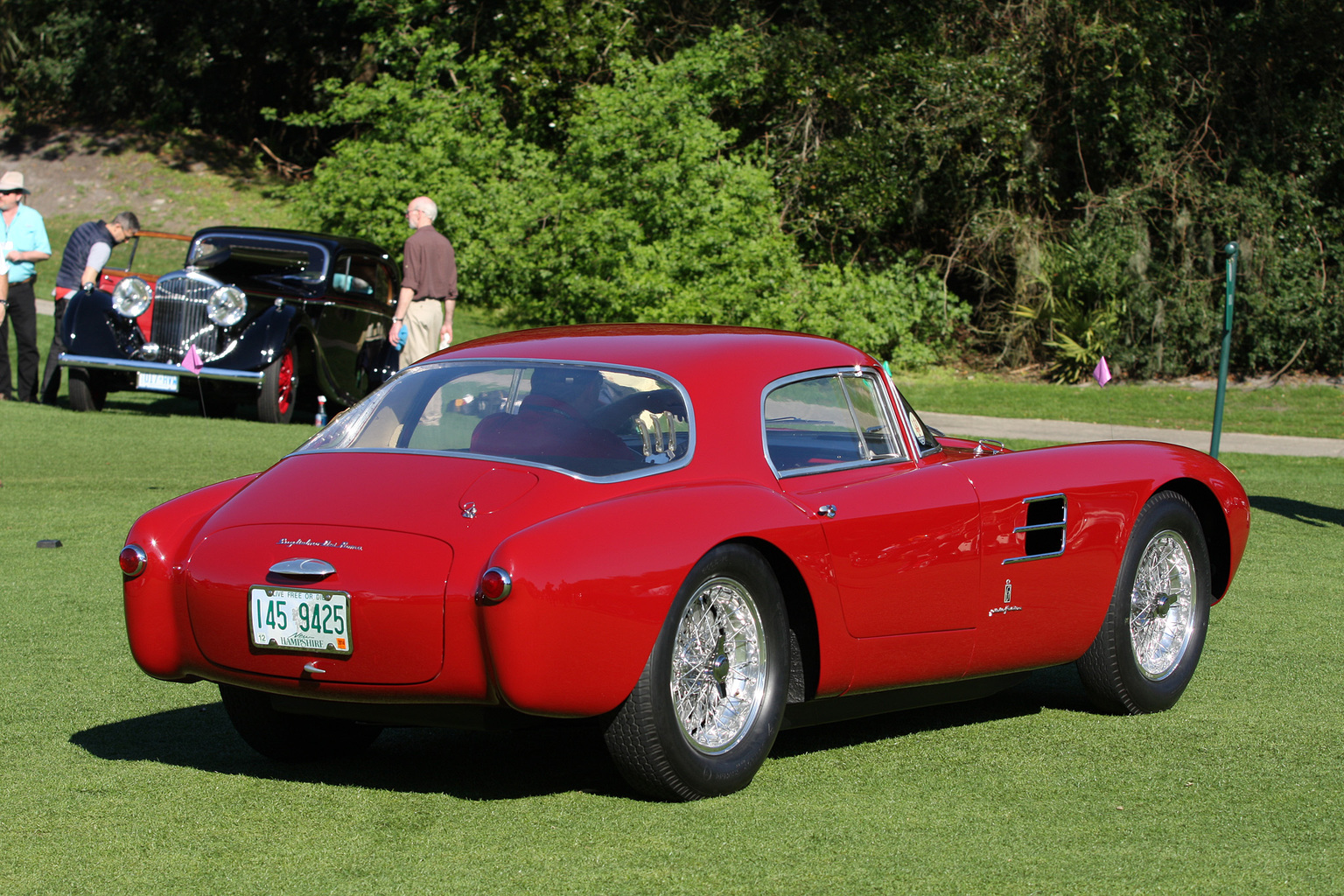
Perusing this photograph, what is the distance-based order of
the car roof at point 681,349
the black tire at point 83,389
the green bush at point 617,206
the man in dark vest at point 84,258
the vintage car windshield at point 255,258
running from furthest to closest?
the green bush at point 617,206 → the vintage car windshield at point 255,258 → the man in dark vest at point 84,258 → the black tire at point 83,389 → the car roof at point 681,349

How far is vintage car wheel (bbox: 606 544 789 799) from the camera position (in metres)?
3.94

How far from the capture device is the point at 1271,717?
17.0 feet

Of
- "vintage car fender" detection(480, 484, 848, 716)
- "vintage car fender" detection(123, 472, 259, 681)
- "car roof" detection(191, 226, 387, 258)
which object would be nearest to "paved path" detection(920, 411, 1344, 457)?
"car roof" detection(191, 226, 387, 258)

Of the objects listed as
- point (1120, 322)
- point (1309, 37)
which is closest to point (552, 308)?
point (1120, 322)

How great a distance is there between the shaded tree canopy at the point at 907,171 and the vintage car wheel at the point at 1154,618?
14755mm

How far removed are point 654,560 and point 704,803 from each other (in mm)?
746

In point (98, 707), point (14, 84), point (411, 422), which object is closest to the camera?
point (411, 422)

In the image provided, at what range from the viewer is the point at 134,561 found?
428 cm

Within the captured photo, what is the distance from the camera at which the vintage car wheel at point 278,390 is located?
1452cm

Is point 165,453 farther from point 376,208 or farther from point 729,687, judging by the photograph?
point 376,208

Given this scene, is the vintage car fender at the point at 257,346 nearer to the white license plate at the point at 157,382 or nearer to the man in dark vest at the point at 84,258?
the white license plate at the point at 157,382

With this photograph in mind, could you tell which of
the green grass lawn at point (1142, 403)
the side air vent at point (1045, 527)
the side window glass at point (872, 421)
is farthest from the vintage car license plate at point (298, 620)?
the green grass lawn at point (1142, 403)

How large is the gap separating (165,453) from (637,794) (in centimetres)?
931

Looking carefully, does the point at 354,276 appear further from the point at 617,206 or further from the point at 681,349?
the point at 681,349
